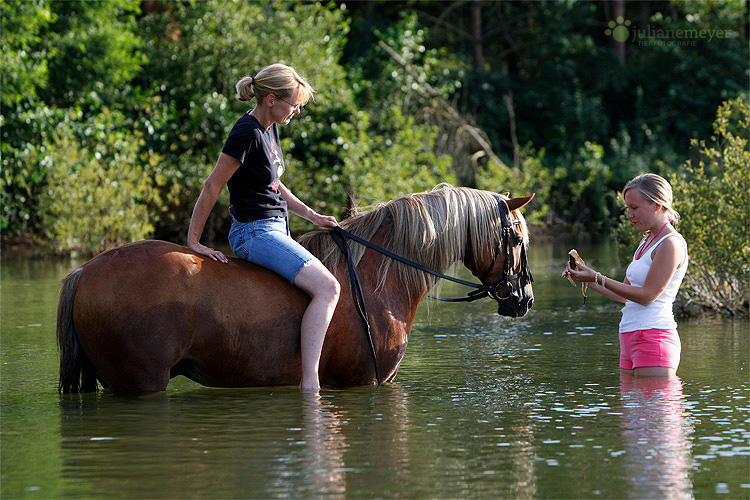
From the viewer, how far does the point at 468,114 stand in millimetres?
27859

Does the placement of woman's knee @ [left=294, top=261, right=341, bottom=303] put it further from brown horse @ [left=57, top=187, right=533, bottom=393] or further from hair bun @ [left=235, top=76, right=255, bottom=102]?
hair bun @ [left=235, top=76, right=255, bottom=102]

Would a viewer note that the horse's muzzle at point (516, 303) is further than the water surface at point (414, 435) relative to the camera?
Yes

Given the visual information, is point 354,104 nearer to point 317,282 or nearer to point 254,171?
point 254,171

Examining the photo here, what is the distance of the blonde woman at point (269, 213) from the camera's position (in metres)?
5.75

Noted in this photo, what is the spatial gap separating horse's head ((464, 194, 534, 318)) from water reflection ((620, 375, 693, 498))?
0.86 meters

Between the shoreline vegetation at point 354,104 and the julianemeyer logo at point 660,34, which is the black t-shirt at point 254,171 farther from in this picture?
the julianemeyer logo at point 660,34

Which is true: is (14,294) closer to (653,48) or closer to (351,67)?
(351,67)

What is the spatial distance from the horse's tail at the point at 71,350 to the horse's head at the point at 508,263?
7.95 ft

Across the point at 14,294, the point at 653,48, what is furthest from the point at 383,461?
the point at 653,48

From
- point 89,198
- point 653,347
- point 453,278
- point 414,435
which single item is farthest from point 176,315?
point 89,198

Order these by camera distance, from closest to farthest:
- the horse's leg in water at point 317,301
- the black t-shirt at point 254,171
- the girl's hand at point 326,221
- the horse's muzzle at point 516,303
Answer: the black t-shirt at point 254,171 < the horse's leg in water at point 317,301 < the girl's hand at point 326,221 < the horse's muzzle at point 516,303

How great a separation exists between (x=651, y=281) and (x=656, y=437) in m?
1.17

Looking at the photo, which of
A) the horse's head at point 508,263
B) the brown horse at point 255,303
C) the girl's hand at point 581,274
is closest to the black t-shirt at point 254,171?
the brown horse at point 255,303

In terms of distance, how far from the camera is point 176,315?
5.58 m
